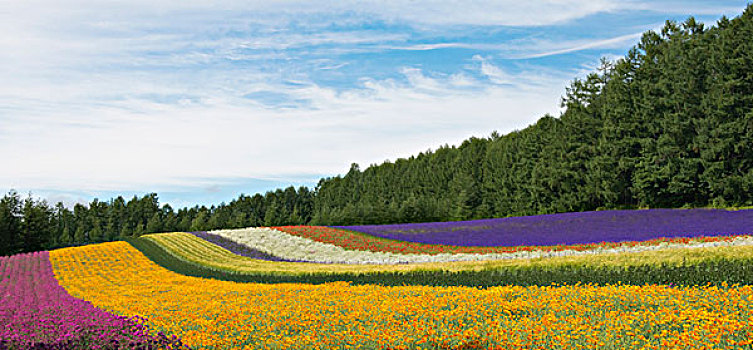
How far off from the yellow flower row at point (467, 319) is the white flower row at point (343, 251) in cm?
986

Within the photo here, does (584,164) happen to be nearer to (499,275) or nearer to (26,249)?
(499,275)

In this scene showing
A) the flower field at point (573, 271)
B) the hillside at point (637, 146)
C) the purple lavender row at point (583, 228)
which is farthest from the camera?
the hillside at point (637, 146)

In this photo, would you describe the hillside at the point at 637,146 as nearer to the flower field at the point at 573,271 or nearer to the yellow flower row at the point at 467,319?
the flower field at the point at 573,271

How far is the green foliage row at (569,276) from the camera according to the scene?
13289 millimetres

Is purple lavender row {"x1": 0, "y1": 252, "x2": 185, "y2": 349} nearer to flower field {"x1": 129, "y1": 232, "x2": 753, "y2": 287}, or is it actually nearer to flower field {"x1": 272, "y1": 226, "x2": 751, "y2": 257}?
flower field {"x1": 129, "y1": 232, "x2": 753, "y2": 287}

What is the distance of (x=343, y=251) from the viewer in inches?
1280

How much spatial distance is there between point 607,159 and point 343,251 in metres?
24.1

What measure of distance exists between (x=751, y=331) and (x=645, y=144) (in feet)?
120

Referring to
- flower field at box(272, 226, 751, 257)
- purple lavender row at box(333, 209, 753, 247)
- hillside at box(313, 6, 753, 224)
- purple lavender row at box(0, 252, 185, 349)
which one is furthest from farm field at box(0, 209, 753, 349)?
hillside at box(313, 6, 753, 224)

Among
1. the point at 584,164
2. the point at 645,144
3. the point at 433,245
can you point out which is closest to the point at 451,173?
the point at 584,164

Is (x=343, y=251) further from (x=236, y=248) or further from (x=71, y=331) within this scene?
(x=71, y=331)

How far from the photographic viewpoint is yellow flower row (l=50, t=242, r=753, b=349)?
7859 mm

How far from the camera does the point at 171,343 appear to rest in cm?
885

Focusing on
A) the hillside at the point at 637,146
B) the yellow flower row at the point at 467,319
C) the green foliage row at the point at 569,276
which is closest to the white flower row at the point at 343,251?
the green foliage row at the point at 569,276
